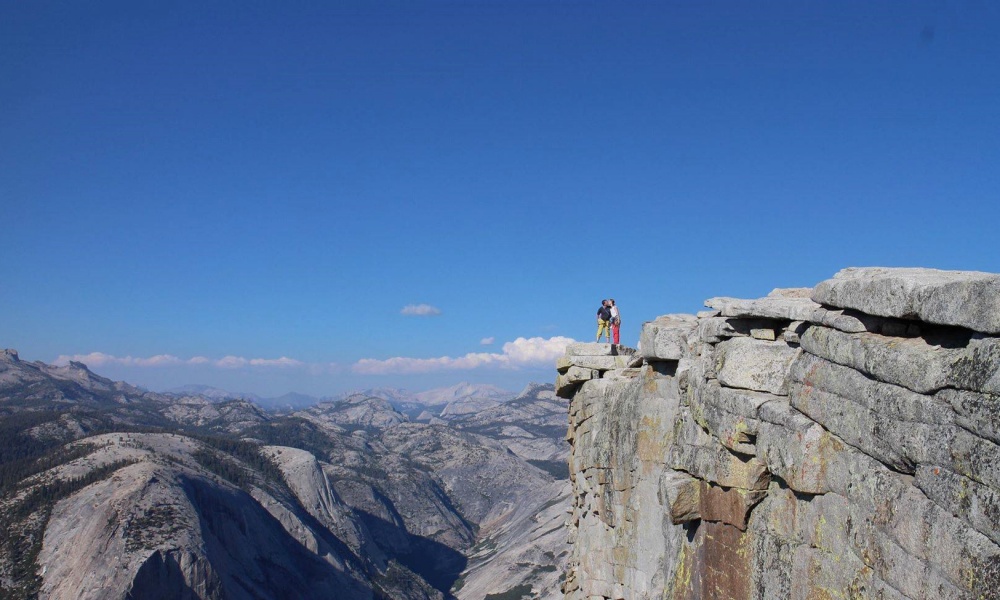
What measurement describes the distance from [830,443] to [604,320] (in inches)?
694

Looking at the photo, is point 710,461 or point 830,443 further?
point 710,461

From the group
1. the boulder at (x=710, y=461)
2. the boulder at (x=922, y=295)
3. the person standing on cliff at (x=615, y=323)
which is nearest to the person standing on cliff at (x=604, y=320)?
the person standing on cliff at (x=615, y=323)

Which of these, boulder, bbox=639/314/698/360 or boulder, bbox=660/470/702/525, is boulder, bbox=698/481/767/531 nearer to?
boulder, bbox=660/470/702/525

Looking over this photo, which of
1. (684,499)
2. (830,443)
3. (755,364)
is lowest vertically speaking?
(684,499)

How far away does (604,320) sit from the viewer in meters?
28.1

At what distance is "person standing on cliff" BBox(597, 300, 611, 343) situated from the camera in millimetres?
28034

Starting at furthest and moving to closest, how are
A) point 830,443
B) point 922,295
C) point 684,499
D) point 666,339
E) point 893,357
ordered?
point 666,339
point 684,499
point 830,443
point 893,357
point 922,295

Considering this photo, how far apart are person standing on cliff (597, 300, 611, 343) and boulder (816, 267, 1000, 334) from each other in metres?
16.4

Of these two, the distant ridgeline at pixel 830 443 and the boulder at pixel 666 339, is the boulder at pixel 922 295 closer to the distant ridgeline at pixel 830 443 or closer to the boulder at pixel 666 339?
the distant ridgeline at pixel 830 443

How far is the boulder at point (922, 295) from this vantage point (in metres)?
7.52

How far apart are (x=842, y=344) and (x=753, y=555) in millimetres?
5098

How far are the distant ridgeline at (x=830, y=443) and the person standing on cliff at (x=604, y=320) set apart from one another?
796cm

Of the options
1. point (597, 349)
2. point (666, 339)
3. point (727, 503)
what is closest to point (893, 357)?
point (727, 503)

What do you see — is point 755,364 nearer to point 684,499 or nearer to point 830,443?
point 830,443
